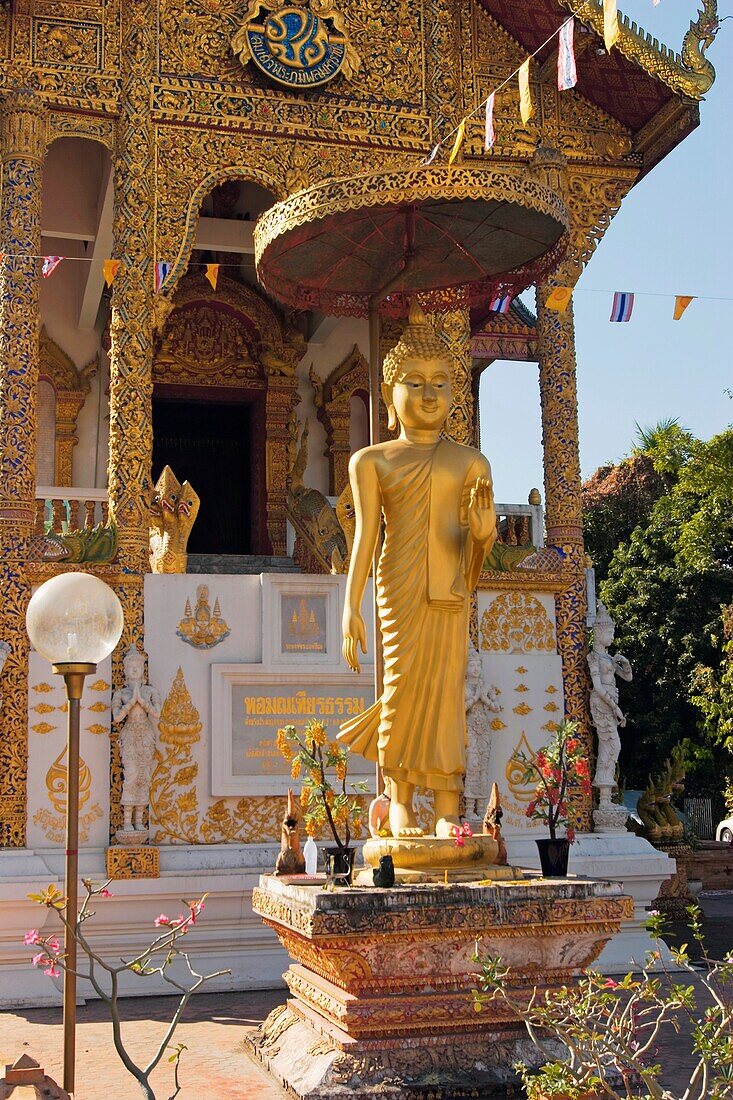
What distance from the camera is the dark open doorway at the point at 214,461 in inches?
571

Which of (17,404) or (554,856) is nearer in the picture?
(554,856)

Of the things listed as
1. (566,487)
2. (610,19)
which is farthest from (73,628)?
(566,487)

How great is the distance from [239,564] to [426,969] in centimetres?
704

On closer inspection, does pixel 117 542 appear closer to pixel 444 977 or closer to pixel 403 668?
pixel 403 668

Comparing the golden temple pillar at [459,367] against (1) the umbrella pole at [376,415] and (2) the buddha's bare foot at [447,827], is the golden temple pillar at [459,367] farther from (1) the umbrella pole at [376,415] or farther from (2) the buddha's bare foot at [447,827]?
(2) the buddha's bare foot at [447,827]

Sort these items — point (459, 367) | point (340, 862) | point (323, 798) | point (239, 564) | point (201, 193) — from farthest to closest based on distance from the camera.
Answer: point (239, 564) → point (459, 367) → point (201, 193) → point (323, 798) → point (340, 862)

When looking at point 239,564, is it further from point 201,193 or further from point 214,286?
point 201,193

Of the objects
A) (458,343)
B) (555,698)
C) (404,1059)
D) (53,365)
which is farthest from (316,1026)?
(53,365)

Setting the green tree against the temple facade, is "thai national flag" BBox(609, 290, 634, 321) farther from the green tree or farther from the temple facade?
the green tree

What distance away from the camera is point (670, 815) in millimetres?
13438

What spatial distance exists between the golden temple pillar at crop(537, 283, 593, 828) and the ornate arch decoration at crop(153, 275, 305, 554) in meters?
3.47

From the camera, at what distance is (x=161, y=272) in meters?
10.1

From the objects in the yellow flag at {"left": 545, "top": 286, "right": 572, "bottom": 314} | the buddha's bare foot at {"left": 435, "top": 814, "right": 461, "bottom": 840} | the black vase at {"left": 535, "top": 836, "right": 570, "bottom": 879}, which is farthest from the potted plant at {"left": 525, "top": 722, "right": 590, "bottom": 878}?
the yellow flag at {"left": 545, "top": 286, "right": 572, "bottom": 314}

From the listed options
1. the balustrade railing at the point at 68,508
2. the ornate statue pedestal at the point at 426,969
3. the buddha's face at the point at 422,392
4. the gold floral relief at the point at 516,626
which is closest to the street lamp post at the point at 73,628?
the ornate statue pedestal at the point at 426,969
